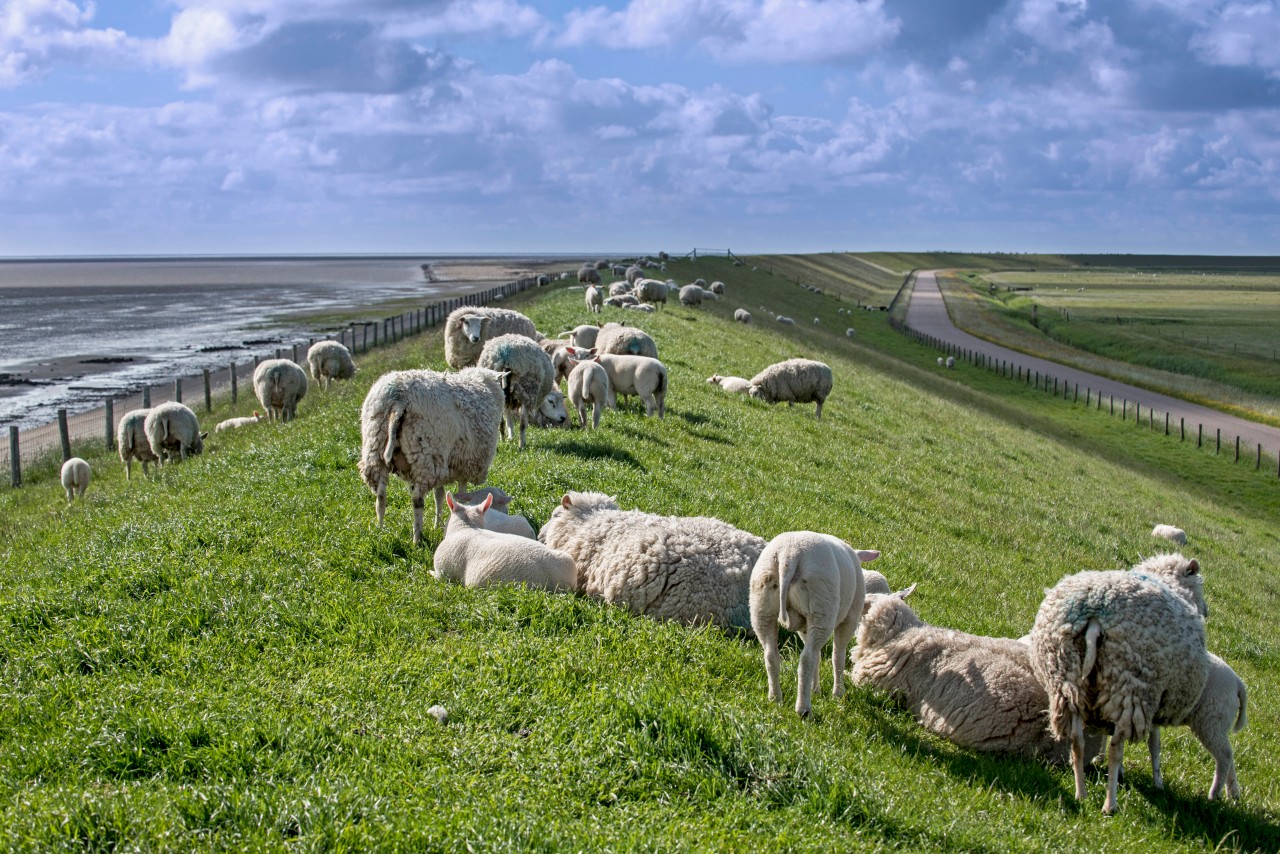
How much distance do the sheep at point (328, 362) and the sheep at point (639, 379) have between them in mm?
16257

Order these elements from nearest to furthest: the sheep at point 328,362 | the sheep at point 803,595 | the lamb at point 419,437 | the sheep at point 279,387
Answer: the sheep at point 803,595 → the lamb at point 419,437 → the sheep at point 279,387 → the sheep at point 328,362

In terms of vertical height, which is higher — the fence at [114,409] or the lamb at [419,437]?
the lamb at [419,437]

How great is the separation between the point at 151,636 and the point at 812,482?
1169 cm

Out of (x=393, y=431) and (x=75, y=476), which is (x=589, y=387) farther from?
(x=75, y=476)

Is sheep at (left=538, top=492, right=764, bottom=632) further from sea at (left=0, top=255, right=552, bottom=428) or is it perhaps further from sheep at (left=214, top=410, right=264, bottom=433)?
sea at (left=0, top=255, right=552, bottom=428)

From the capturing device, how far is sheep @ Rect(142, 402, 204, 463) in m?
21.1

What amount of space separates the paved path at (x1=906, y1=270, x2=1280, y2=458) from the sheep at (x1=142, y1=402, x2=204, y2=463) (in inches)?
1443

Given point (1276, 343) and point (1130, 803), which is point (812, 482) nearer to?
point (1130, 803)

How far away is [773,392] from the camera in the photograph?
2455 centimetres

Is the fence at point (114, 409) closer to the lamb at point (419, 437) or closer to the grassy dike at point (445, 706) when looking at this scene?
the grassy dike at point (445, 706)

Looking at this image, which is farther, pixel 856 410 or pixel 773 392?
pixel 856 410

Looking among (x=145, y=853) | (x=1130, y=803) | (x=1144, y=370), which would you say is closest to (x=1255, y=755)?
(x=1130, y=803)

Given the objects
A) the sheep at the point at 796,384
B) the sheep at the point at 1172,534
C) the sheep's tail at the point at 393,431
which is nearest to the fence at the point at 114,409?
the sheep's tail at the point at 393,431

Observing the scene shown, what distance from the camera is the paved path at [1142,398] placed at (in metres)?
40.1
